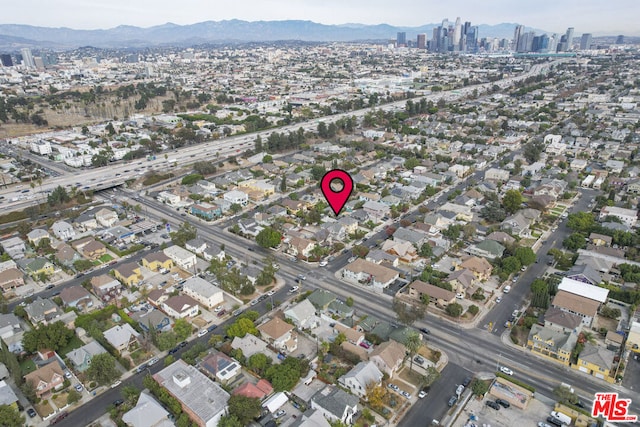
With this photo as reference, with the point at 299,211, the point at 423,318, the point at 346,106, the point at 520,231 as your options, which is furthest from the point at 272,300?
the point at 346,106

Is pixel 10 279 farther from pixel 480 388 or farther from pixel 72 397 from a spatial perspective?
pixel 480 388

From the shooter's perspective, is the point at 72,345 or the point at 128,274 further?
the point at 128,274

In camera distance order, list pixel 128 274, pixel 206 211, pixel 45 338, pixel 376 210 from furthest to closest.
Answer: pixel 206 211, pixel 376 210, pixel 128 274, pixel 45 338

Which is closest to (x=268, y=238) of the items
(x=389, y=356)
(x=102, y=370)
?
(x=389, y=356)

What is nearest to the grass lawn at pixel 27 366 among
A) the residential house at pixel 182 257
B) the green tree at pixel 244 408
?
the residential house at pixel 182 257

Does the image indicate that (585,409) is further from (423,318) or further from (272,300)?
(272,300)

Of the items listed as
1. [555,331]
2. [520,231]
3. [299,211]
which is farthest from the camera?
[299,211]

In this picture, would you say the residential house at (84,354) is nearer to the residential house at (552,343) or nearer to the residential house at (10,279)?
the residential house at (10,279)
